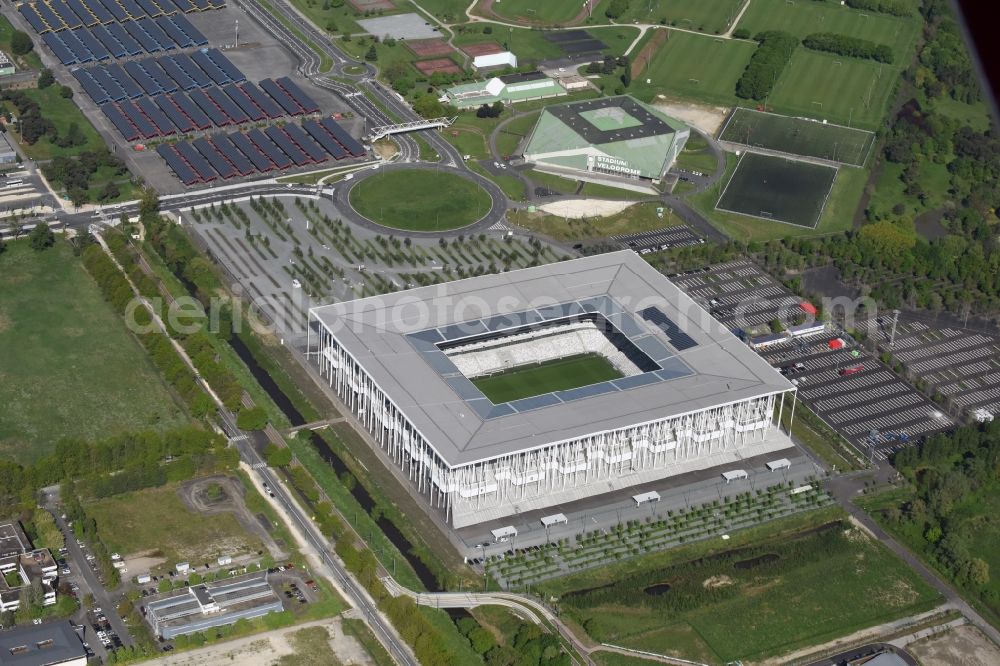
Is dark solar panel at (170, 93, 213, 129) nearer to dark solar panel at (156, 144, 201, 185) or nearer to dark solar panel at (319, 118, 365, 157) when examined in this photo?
dark solar panel at (156, 144, 201, 185)

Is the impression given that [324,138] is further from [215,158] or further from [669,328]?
[669,328]

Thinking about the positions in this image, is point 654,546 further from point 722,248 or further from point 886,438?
point 722,248

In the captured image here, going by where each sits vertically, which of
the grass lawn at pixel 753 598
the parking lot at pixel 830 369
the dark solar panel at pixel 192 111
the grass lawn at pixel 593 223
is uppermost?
the dark solar panel at pixel 192 111

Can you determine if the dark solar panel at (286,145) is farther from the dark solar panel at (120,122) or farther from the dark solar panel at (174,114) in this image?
the dark solar panel at (120,122)

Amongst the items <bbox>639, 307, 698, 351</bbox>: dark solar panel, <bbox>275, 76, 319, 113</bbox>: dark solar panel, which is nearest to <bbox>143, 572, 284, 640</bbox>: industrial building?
<bbox>639, 307, 698, 351</bbox>: dark solar panel

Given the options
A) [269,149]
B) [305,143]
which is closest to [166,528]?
[269,149]

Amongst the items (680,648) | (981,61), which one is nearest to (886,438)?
(680,648)

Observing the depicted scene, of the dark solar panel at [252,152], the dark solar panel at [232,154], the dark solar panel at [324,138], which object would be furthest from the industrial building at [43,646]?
the dark solar panel at [324,138]
